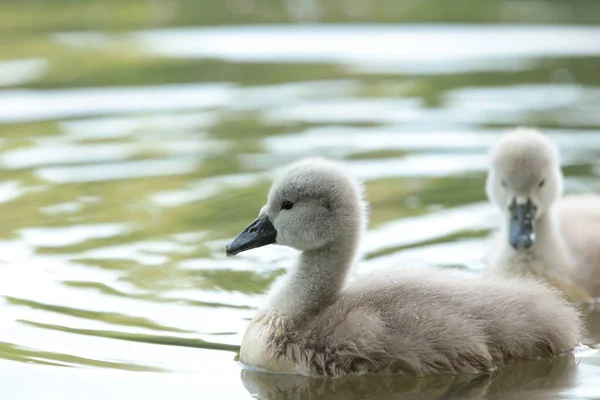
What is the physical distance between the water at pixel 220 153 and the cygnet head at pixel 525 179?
0.51 meters

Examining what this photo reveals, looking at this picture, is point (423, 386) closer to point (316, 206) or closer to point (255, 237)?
point (316, 206)

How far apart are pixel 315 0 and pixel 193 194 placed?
7.51m

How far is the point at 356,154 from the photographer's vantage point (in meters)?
9.78

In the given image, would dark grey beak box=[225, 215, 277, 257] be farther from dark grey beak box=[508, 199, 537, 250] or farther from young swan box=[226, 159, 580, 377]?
dark grey beak box=[508, 199, 537, 250]

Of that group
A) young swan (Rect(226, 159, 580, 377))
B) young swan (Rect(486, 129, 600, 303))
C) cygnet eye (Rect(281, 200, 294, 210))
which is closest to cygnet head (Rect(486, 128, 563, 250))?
young swan (Rect(486, 129, 600, 303))

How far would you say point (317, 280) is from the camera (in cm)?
603

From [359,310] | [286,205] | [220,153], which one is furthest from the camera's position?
[220,153]

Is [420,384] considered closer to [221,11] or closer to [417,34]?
[417,34]

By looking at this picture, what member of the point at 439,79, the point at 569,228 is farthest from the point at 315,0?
the point at 569,228

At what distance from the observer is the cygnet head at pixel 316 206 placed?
6.06 metres

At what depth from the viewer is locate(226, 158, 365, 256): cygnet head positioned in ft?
19.9

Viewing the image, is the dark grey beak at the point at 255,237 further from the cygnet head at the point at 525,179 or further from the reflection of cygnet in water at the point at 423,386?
the cygnet head at the point at 525,179

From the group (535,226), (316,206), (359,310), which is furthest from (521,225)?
(359,310)

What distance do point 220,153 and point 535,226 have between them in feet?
10.2
